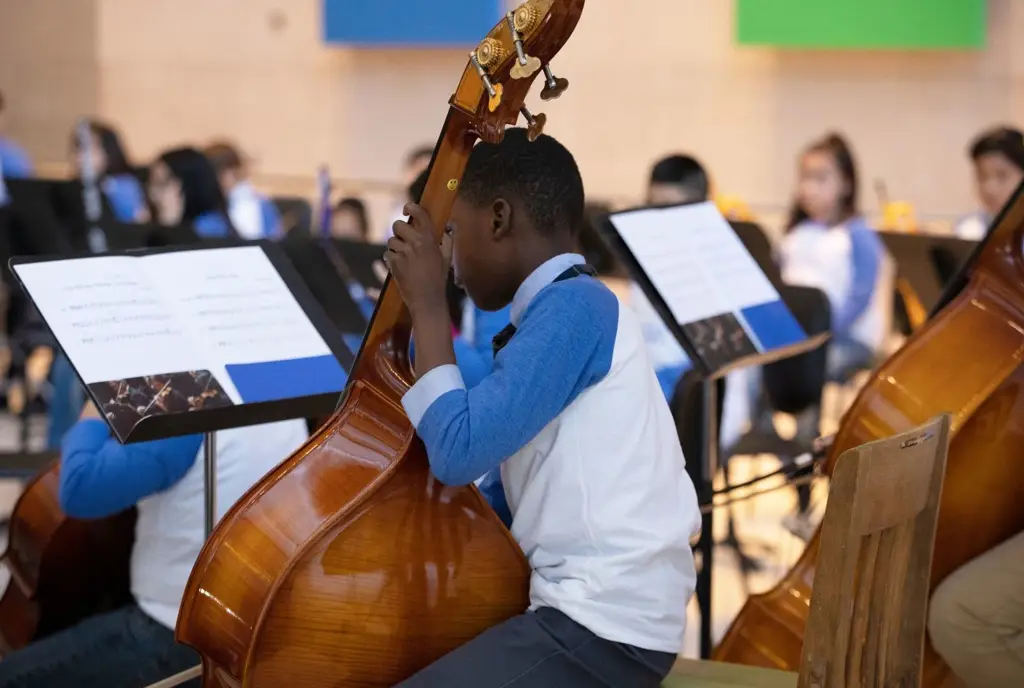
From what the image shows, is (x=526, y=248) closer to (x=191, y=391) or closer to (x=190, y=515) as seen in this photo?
(x=191, y=391)

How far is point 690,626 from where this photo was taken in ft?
12.9

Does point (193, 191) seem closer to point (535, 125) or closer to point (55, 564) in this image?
point (55, 564)

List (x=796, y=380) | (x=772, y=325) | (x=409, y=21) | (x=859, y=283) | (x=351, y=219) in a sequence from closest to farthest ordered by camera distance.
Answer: (x=772, y=325)
(x=796, y=380)
(x=859, y=283)
(x=351, y=219)
(x=409, y=21)

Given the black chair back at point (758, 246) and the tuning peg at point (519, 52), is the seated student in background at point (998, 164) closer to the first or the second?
the black chair back at point (758, 246)

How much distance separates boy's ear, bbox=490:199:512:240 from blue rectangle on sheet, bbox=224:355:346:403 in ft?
1.28

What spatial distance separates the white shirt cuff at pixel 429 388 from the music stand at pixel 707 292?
895 mm

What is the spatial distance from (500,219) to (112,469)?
31.5 inches

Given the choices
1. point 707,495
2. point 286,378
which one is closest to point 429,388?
point 286,378

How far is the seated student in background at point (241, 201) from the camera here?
658 cm

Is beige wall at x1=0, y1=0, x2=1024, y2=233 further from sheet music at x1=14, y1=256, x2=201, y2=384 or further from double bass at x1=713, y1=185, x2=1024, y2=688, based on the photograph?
sheet music at x1=14, y1=256, x2=201, y2=384

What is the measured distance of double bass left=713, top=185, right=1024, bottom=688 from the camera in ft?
7.02

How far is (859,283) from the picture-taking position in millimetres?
5156

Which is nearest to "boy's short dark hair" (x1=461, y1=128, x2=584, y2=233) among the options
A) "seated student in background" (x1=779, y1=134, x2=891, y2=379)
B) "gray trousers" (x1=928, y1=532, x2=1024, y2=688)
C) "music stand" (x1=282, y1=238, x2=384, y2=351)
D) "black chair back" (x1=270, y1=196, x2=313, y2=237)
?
"gray trousers" (x1=928, y1=532, x2=1024, y2=688)

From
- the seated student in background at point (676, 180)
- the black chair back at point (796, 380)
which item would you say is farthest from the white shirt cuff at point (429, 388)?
the seated student in background at point (676, 180)
